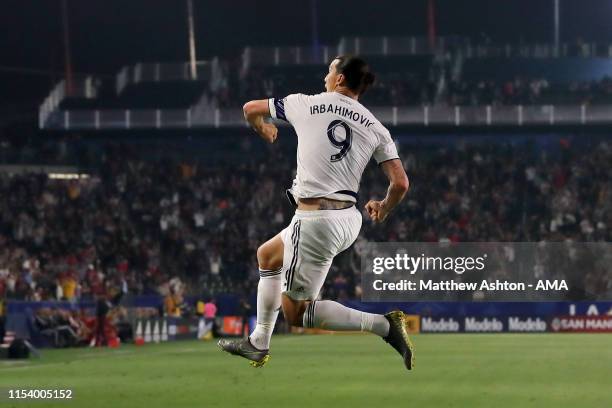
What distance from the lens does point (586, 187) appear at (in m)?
41.2

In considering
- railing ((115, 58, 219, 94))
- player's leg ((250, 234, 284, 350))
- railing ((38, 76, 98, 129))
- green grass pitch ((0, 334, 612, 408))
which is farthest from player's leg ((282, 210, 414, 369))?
railing ((115, 58, 219, 94))

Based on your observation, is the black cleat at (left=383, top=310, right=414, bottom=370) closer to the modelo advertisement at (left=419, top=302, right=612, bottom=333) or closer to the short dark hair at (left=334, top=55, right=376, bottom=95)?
the short dark hair at (left=334, top=55, right=376, bottom=95)

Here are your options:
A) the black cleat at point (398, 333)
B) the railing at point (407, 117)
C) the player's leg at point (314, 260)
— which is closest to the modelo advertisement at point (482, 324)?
the railing at point (407, 117)

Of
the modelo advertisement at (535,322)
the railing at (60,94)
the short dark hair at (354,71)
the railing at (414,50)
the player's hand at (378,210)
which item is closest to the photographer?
the player's hand at (378,210)

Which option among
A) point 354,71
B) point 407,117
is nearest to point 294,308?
point 354,71

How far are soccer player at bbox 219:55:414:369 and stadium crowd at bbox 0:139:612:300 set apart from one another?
86.6ft

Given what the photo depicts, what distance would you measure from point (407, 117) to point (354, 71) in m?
37.2

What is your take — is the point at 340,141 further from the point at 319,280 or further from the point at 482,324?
the point at 482,324

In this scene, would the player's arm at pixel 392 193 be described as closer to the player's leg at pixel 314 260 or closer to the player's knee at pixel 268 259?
the player's leg at pixel 314 260

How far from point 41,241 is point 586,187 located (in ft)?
58.5

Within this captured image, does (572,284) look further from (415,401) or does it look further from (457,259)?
(415,401)

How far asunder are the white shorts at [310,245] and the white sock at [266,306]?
0.35 metres

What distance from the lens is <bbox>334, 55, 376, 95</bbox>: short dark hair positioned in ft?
28.1

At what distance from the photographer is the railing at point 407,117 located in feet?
146
